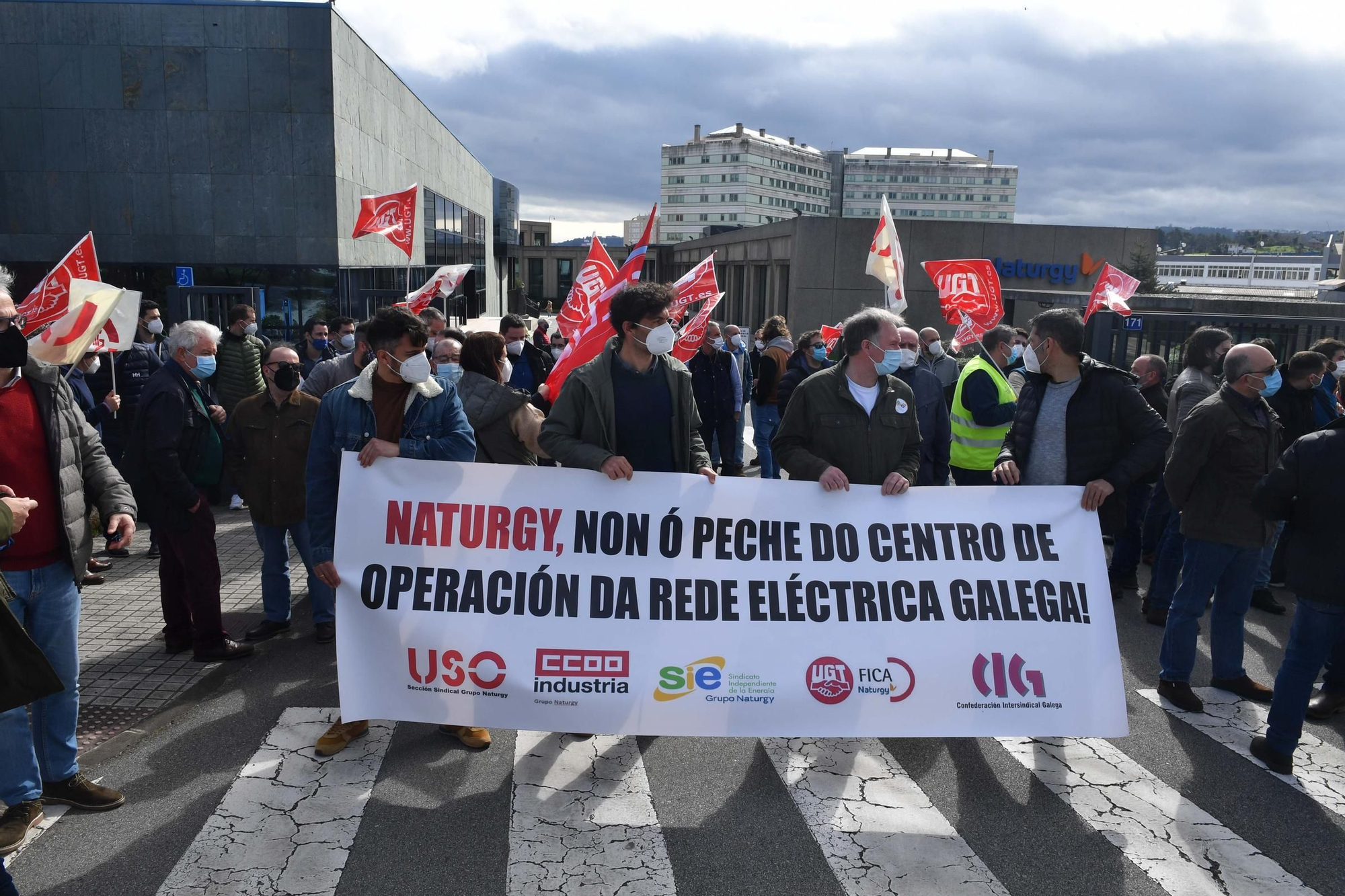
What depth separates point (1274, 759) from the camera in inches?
176

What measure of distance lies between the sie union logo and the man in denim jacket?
1.60 metres

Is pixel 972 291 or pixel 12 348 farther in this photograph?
pixel 972 291

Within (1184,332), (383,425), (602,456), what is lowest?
(602,456)

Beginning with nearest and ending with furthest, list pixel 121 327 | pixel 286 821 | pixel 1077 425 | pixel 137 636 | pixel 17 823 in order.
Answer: pixel 17 823, pixel 286 821, pixel 1077 425, pixel 137 636, pixel 121 327

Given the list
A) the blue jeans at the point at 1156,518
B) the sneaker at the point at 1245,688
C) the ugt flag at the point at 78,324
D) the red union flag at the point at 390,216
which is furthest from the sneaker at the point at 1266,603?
the red union flag at the point at 390,216

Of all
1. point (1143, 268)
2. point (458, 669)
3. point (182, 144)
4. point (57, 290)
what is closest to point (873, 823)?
point (458, 669)

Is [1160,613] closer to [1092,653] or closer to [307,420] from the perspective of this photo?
[1092,653]

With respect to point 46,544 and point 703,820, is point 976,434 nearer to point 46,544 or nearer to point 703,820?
point 703,820

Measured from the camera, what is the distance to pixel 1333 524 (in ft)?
14.0

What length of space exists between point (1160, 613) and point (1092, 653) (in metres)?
2.68

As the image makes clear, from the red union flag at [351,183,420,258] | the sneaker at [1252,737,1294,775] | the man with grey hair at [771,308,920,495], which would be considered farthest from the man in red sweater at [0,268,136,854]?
the red union flag at [351,183,420,258]

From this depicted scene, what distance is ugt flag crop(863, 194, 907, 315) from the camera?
8125 mm

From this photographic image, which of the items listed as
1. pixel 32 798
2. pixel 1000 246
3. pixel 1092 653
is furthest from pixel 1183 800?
pixel 1000 246

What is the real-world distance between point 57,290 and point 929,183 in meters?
151
